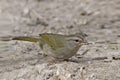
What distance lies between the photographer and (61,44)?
725cm

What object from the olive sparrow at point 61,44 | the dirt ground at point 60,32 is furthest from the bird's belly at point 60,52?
the dirt ground at point 60,32

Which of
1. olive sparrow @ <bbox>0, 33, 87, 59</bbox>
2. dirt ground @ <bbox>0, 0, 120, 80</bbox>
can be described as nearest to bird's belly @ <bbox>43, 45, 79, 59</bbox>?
olive sparrow @ <bbox>0, 33, 87, 59</bbox>

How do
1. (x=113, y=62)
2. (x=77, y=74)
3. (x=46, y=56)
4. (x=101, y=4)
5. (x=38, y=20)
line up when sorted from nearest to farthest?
(x=77, y=74), (x=113, y=62), (x=46, y=56), (x=38, y=20), (x=101, y=4)

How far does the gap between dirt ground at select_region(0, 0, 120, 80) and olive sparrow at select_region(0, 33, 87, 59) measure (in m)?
0.16

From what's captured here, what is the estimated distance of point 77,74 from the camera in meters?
6.57

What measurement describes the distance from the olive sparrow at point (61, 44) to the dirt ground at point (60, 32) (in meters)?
0.16

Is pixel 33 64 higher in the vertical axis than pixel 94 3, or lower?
lower

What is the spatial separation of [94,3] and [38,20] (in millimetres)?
2199

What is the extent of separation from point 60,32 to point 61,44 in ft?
7.85

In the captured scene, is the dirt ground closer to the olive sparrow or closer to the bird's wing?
the olive sparrow

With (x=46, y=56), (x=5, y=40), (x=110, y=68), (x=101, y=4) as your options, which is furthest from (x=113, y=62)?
(x=101, y=4)

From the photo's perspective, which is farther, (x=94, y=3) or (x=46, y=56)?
(x=94, y=3)

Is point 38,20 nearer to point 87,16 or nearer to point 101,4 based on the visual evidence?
point 87,16

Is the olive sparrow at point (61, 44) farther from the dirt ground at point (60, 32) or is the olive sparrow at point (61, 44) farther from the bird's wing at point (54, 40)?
the dirt ground at point (60, 32)
